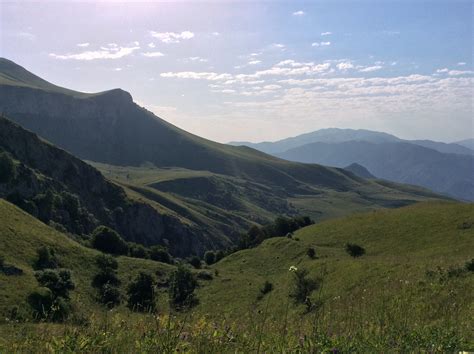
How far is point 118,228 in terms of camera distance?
502 feet

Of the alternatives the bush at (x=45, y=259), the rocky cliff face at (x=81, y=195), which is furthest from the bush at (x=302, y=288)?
the rocky cliff face at (x=81, y=195)

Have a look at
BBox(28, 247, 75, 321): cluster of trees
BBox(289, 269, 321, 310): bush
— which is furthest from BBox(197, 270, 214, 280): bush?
BBox(289, 269, 321, 310): bush

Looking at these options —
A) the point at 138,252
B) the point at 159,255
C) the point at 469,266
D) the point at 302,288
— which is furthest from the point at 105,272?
the point at 469,266

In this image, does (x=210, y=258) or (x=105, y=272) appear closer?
(x=105, y=272)

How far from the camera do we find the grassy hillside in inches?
277

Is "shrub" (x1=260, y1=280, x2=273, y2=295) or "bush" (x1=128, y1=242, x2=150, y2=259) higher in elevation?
"shrub" (x1=260, y1=280, x2=273, y2=295)

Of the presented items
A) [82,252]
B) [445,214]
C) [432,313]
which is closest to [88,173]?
[82,252]

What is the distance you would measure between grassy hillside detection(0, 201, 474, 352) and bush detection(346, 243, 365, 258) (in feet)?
3.92

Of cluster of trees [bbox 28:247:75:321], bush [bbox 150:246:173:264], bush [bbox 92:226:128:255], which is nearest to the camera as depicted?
cluster of trees [bbox 28:247:75:321]

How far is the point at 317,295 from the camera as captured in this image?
32125 millimetres

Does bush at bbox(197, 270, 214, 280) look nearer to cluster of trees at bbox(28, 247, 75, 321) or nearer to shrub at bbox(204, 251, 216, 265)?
cluster of trees at bbox(28, 247, 75, 321)

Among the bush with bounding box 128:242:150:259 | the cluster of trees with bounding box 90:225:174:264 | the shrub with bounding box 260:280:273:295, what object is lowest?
the bush with bounding box 128:242:150:259

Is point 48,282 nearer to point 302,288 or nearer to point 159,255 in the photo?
point 302,288

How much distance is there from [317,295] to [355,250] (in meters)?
20.9
